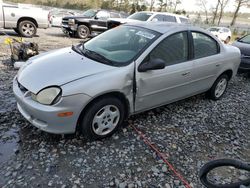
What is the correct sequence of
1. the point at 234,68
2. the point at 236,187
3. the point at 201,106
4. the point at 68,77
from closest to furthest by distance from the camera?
the point at 236,187
the point at 68,77
the point at 201,106
the point at 234,68

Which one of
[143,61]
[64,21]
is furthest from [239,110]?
[64,21]

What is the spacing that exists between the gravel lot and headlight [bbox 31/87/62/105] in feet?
2.13

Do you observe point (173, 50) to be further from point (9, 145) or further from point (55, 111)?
point (9, 145)

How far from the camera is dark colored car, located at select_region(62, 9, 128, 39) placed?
11.6 meters

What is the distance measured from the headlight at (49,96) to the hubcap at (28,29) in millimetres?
8639

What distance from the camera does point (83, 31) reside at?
38.8ft

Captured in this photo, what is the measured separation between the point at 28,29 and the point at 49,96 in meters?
8.80

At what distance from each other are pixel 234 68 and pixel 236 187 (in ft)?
13.0

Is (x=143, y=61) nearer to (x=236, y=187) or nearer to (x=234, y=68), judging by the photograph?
(x=236, y=187)

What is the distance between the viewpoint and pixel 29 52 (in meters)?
6.05

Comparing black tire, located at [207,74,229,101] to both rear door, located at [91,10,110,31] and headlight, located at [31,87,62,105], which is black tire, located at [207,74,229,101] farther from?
rear door, located at [91,10,110,31]

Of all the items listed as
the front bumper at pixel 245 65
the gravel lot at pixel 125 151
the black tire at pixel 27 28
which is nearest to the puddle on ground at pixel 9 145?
the gravel lot at pixel 125 151

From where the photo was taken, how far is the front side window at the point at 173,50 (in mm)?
3382

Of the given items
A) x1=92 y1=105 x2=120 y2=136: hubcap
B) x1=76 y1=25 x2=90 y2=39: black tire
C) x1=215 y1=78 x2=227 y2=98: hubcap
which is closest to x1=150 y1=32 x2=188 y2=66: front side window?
x1=92 y1=105 x2=120 y2=136: hubcap
